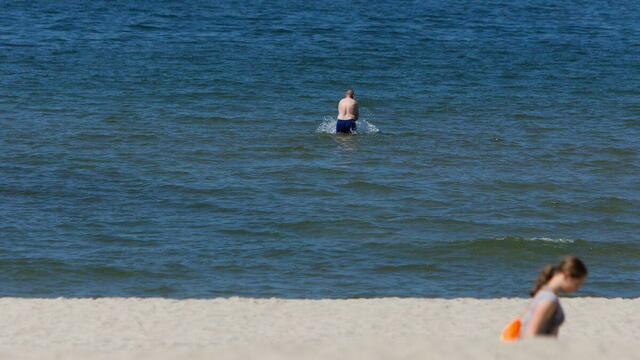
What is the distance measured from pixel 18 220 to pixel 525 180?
27.8 feet

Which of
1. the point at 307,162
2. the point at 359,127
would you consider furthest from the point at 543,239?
the point at 359,127

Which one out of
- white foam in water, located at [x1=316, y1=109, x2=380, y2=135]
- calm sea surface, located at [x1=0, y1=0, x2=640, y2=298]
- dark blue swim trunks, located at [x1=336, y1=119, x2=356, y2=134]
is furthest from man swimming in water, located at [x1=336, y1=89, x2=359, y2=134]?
white foam in water, located at [x1=316, y1=109, x2=380, y2=135]

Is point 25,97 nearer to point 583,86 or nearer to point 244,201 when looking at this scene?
point 244,201

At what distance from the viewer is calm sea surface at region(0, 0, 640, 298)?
55.8 ft

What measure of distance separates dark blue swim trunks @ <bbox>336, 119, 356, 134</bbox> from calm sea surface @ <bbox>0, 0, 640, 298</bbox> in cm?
35
